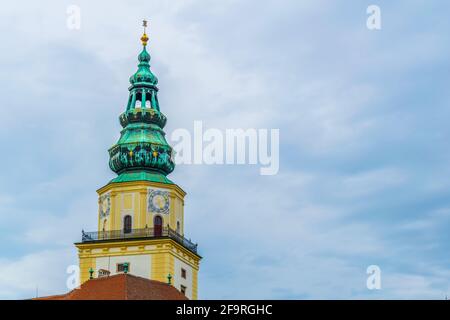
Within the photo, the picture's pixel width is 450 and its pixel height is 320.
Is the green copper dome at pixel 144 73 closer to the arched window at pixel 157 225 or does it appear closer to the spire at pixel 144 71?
the spire at pixel 144 71

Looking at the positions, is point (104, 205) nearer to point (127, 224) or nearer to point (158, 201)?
point (127, 224)

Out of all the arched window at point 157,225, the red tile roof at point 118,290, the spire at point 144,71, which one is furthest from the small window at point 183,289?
the spire at point 144,71

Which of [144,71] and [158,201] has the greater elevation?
[144,71]

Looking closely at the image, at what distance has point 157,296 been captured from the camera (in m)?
69.8

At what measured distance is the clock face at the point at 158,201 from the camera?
276 ft

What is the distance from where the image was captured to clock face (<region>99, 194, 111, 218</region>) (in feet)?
279

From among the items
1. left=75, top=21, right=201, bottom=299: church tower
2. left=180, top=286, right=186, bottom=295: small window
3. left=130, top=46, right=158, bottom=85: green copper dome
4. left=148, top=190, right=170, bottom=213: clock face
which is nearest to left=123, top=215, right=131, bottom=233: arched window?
left=75, top=21, right=201, bottom=299: church tower

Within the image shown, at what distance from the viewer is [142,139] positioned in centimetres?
8700

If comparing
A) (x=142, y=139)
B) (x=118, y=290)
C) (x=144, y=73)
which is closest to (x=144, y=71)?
(x=144, y=73)

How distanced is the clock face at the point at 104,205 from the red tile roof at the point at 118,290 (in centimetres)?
1436

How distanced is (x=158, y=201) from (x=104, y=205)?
4.84 meters
